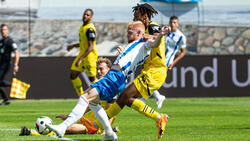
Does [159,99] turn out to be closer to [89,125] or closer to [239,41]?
[89,125]

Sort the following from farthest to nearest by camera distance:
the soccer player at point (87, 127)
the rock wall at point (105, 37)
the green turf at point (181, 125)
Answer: the rock wall at point (105, 37)
the soccer player at point (87, 127)
the green turf at point (181, 125)

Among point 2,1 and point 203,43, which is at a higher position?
point 2,1

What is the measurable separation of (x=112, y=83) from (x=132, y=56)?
1.70 feet

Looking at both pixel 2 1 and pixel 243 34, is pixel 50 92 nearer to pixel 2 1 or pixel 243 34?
pixel 2 1

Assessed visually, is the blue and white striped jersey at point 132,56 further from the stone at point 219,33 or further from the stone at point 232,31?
the stone at point 232,31

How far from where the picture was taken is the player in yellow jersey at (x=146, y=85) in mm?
7539

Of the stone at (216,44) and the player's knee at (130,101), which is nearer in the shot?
the player's knee at (130,101)

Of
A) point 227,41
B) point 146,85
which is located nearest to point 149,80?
point 146,85

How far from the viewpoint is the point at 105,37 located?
2056 cm

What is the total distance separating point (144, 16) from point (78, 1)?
40.8 ft

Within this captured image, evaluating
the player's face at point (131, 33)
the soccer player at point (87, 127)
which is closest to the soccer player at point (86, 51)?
the soccer player at point (87, 127)

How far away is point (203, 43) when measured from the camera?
67.1ft

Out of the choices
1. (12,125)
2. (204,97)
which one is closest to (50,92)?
(204,97)

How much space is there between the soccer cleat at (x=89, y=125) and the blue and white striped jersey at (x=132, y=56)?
4.13 ft
